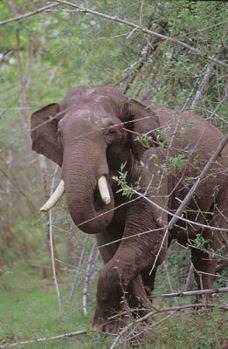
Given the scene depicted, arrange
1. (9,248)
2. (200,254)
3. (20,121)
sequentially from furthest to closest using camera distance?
(20,121) < (9,248) < (200,254)

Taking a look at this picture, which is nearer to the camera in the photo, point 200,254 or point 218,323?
point 218,323

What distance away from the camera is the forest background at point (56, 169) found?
7.45 meters

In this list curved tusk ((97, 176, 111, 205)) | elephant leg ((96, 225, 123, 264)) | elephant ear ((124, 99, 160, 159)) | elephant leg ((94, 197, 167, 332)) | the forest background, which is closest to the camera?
curved tusk ((97, 176, 111, 205))

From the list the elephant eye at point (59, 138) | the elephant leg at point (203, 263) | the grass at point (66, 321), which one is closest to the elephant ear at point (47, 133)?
the elephant eye at point (59, 138)

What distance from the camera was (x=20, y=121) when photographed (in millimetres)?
16703

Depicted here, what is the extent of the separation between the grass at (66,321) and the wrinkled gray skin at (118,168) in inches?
14.1

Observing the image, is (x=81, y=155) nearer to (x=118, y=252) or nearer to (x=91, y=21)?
(x=118, y=252)

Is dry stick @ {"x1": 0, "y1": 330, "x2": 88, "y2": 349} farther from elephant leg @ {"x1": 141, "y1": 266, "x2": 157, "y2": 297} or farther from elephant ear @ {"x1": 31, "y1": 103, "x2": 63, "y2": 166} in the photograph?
elephant ear @ {"x1": 31, "y1": 103, "x2": 63, "y2": 166}

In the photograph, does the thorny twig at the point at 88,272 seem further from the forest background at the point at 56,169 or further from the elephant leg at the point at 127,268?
the elephant leg at the point at 127,268

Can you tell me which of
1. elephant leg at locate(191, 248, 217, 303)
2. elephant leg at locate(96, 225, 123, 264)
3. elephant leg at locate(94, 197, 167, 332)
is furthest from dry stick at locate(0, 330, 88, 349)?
elephant leg at locate(191, 248, 217, 303)

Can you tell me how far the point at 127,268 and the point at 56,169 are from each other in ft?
8.45

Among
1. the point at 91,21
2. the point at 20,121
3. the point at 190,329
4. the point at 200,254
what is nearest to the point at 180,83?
the point at 91,21

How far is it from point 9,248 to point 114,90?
6855 mm

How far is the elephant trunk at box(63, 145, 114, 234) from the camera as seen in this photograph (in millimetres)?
7086
